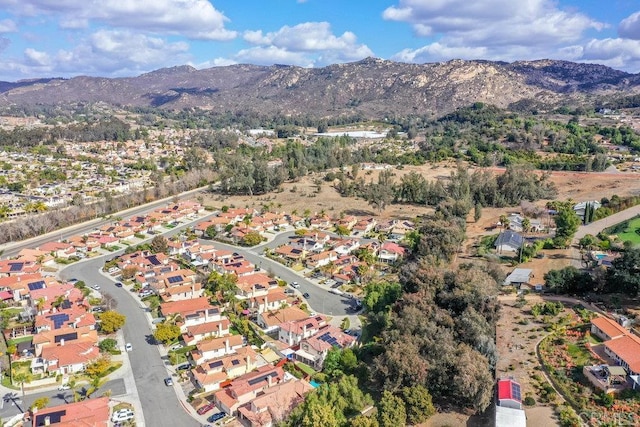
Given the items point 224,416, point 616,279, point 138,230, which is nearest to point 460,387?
point 224,416

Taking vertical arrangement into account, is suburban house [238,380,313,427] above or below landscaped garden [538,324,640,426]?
below

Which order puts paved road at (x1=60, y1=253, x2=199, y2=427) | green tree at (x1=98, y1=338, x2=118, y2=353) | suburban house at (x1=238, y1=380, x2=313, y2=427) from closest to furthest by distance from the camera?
suburban house at (x1=238, y1=380, x2=313, y2=427), paved road at (x1=60, y1=253, x2=199, y2=427), green tree at (x1=98, y1=338, x2=118, y2=353)

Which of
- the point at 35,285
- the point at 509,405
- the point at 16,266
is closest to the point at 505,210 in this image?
the point at 509,405

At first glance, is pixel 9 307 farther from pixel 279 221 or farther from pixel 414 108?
pixel 414 108

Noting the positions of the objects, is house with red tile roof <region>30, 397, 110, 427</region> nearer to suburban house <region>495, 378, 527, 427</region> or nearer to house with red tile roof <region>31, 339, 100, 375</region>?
Result: house with red tile roof <region>31, 339, 100, 375</region>

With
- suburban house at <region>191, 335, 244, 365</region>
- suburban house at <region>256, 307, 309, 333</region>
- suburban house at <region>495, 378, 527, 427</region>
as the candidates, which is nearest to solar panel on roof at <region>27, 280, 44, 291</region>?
suburban house at <region>191, 335, 244, 365</region>

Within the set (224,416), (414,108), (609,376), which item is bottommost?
(224,416)

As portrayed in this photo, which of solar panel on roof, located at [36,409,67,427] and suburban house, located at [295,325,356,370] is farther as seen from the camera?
suburban house, located at [295,325,356,370]
